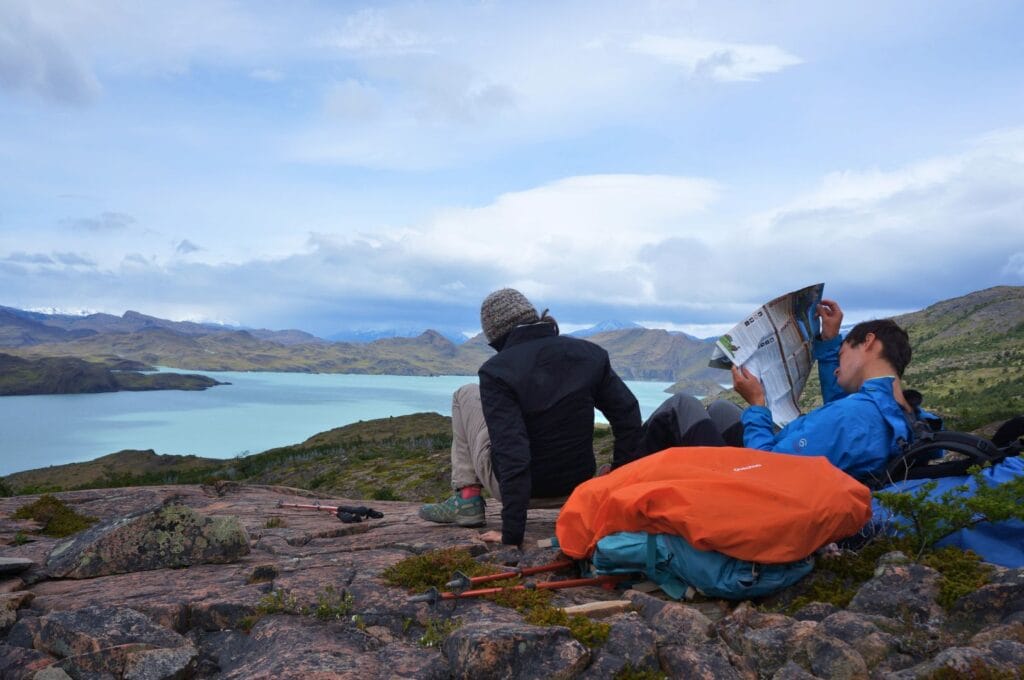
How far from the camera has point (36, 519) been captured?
37.8ft

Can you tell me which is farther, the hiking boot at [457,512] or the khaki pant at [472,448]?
the hiking boot at [457,512]

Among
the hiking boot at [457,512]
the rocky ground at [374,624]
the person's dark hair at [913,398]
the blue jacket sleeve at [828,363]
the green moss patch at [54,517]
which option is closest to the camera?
the rocky ground at [374,624]

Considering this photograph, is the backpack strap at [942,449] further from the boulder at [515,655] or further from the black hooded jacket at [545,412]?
the boulder at [515,655]

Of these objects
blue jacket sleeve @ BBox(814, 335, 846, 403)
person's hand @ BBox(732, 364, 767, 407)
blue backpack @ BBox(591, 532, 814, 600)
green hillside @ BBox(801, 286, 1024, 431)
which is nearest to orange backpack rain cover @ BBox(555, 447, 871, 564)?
blue backpack @ BBox(591, 532, 814, 600)

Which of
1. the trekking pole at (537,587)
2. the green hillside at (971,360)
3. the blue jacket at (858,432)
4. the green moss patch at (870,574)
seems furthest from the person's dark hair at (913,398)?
the green hillside at (971,360)

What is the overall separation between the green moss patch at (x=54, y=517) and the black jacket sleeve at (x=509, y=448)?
8352 millimetres

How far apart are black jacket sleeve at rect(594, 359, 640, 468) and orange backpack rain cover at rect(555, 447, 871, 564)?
200 centimetres

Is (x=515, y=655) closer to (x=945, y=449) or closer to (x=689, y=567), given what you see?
(x=689, y=567)

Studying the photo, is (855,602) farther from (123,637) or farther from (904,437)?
(123,637)

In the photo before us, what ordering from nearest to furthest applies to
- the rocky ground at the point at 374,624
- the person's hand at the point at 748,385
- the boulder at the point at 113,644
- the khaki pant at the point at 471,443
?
the rocky ground at the point at 374,624, the boulder at the point at 113,644, the person's hand at the point at 748,385, the khaki pant at the point at 471,443

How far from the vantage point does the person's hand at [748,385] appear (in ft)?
22.8

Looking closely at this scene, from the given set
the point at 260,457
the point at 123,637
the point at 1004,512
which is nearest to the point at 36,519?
the point at 123,637

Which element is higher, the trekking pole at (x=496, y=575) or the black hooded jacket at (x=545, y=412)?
the black hooded jacket at (x=545, y=412)

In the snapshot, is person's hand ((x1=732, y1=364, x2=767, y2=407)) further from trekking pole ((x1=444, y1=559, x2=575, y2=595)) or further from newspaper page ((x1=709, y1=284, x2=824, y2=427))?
trekking pole ((x1=444, y1=559, x2=575, y2=595))
